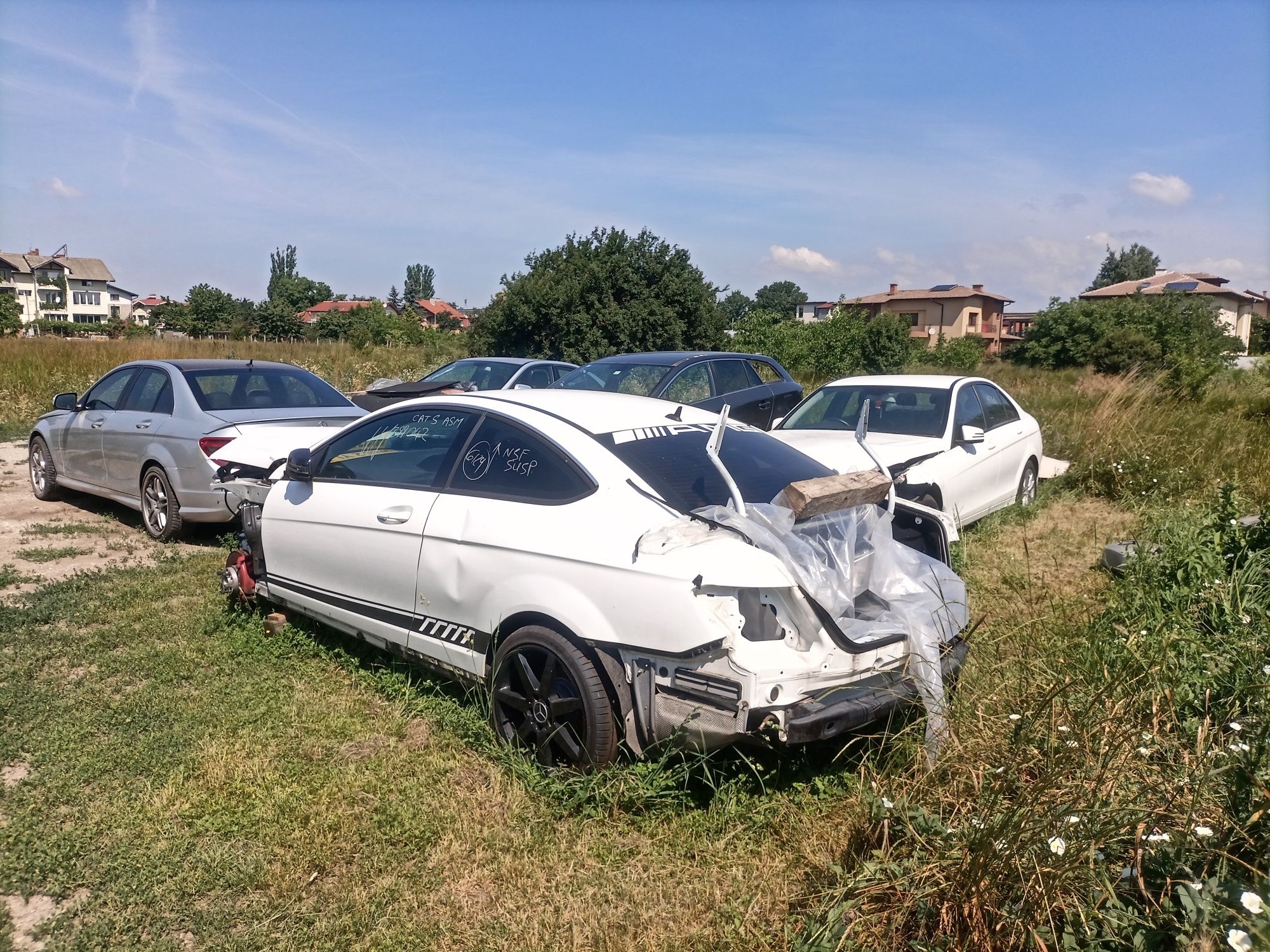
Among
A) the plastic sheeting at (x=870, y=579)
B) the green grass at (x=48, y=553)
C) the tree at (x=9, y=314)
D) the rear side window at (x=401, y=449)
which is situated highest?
the tree at (x=9, y=314)

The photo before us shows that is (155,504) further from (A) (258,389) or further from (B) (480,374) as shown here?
(B) (480,374)

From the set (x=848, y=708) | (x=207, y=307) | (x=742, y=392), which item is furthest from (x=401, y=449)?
(x=207, y=307)

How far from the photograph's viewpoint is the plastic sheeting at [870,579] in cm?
345

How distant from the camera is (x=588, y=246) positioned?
3906 centimetres

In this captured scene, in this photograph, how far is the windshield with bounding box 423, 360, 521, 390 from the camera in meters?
14.3

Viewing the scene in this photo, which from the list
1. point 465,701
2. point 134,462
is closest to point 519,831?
point 465,701

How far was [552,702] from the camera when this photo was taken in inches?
145

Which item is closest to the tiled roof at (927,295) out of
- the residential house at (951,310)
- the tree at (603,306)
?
the residential house at (951,310)

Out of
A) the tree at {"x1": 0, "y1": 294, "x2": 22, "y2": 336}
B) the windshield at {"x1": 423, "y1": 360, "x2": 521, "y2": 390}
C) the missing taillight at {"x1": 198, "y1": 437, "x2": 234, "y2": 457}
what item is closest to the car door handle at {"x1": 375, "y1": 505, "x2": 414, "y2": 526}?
the missing taillight at {"x1": 198, "y1": 437, "x2": 234, "y2": 457}

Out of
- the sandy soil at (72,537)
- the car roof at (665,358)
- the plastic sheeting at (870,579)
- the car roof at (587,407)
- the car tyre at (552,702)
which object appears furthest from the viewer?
the car roof at (665,358)

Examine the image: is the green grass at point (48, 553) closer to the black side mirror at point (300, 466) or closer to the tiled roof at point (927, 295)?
the black side mirror at point (300, 466)

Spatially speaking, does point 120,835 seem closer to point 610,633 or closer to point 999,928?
point 610,633

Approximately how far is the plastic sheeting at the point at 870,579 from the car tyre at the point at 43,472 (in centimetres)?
883

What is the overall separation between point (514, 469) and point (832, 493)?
143 centimetres
